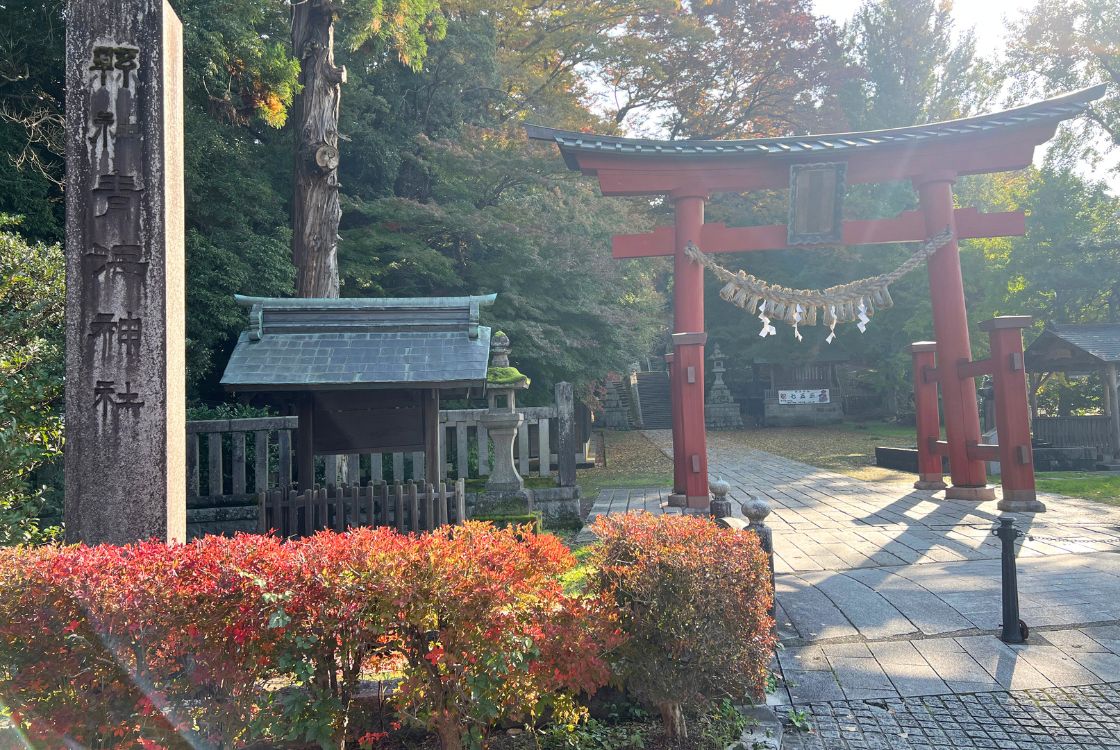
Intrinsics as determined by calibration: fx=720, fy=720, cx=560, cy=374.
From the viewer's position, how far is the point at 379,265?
14.2 m

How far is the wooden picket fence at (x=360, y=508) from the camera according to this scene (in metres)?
7.14

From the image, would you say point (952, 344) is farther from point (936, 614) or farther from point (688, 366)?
point (936, 614)

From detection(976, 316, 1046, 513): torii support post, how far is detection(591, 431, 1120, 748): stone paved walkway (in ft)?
0.94

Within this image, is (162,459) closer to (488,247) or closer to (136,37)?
(136,37)

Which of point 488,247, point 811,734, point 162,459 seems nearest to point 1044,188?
point 488,247

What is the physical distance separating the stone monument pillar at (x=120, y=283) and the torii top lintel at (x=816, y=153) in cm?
627

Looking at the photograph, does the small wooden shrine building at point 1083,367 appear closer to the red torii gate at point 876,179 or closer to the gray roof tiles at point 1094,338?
the gray roof tiles at point 1094,338

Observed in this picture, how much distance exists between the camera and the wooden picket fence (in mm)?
7141

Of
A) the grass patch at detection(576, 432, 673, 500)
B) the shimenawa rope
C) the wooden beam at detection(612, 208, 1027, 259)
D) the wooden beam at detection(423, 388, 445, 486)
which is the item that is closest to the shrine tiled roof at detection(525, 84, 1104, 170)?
the wooden beam at detection(612, 208, 1027, 259)

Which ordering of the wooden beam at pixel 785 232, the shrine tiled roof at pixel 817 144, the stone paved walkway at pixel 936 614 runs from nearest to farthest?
1. the stone paved walkway at pixel 936 614
2. the shrine tiled roof at pixel 817 144
3. the wooden beam at pixel 785 232

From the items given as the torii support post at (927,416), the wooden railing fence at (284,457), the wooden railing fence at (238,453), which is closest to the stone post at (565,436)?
the wooden railing fence at (284,457)

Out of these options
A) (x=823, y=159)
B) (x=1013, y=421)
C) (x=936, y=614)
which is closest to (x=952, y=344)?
(x=1013, y=421)

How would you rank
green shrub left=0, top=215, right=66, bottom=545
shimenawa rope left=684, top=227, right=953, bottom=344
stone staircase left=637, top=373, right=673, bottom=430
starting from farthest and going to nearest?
1. stone staircase left=637, top=373, right=673, bottom=430
2. shimenawa rope left=684, top=227, right=953, bottom=344
3. green shrub left=0, top=215, right=66, bottom=545

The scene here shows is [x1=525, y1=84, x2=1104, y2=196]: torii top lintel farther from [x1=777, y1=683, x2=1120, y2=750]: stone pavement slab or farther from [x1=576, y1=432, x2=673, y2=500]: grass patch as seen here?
[x1=777, y1=683, x2=1120, y2=750]: stone pavement slab
